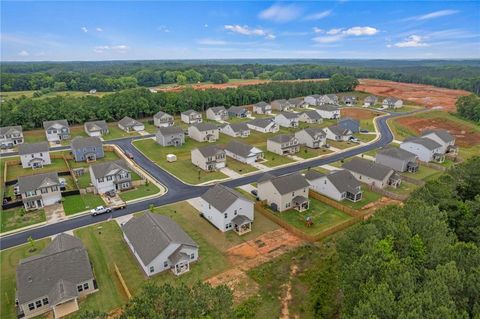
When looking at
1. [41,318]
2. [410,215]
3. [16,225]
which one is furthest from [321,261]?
[16,225]

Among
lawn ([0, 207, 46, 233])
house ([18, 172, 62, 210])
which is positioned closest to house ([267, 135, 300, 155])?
house ([18, 172, 62, 210])

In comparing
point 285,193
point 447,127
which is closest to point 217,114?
point 285,193

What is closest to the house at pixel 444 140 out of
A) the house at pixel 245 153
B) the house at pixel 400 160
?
the house at pixel 400 160

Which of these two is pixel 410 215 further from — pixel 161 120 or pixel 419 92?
pixel 419 92

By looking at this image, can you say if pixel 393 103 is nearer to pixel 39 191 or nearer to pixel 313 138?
pixel 313 138

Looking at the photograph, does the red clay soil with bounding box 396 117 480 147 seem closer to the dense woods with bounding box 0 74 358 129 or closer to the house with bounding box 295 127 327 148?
the house with bounding box 295 127 327 148
